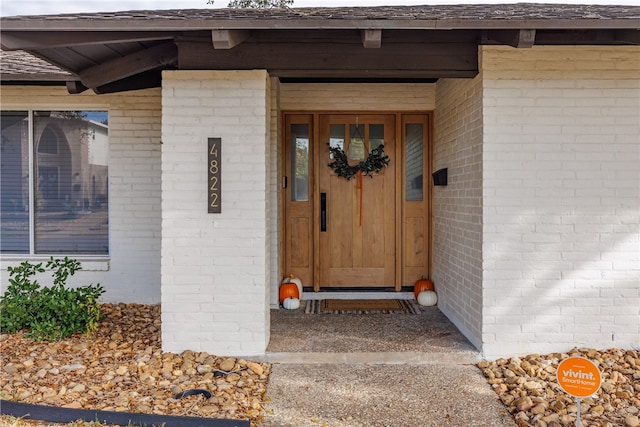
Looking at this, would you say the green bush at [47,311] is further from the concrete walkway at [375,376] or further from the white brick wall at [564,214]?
the white brick wall at [564,214]

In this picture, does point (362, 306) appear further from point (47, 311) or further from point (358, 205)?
point (47, 311)

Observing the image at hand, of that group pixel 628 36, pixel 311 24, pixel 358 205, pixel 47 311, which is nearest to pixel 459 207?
pixel 358 205

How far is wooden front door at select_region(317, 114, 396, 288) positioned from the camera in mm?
5711

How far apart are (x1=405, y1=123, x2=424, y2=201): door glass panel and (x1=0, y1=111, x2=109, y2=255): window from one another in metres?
3.52

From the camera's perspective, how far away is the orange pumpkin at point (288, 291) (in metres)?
5.23

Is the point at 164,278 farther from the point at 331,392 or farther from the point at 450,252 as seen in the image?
the point at 450,252

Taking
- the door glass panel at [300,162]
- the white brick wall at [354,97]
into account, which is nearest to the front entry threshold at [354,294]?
the door glass panel at [300,162]

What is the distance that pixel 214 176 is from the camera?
382cm

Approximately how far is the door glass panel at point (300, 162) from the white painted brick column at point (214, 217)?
1882 mm

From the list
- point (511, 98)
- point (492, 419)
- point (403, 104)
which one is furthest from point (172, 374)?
point (403, 104)

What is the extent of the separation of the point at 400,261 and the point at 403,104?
1.85m

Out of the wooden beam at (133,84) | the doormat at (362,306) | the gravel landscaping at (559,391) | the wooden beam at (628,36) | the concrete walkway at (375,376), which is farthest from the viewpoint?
the doormat at (362,306)

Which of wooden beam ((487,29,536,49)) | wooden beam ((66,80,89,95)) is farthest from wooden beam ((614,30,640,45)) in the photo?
wooden beam ((66,80,89,95))

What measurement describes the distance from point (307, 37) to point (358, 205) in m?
2.38
